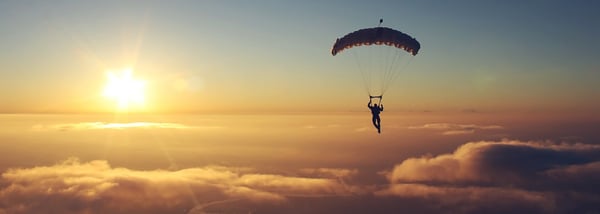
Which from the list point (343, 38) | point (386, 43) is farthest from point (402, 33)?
point (343, 38)

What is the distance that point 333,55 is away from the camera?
3756cm

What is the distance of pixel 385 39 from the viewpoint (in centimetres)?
3494

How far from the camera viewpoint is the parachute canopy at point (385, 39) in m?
35.0

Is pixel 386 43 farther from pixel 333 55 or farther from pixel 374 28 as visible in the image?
pixel 333 55

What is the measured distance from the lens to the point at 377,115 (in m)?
35.5

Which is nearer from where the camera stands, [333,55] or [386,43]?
[386,43]

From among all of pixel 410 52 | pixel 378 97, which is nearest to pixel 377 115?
pixel 378 97

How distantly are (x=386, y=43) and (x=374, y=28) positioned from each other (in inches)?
58.5

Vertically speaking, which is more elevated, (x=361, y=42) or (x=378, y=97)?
(x=361, y=42)

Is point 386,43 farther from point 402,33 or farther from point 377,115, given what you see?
point 377,115

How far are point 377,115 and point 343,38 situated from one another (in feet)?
22.2

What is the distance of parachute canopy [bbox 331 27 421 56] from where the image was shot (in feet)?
115

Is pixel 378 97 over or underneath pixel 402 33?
underneath

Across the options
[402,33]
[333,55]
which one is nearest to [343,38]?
[333,55]
